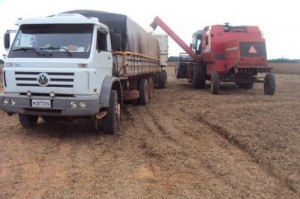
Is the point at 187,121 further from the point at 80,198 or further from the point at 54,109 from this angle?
the point at 80,198

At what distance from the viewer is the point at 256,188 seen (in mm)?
5504

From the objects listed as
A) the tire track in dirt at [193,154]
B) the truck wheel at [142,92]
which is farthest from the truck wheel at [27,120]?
the truck wheel at [142,92]

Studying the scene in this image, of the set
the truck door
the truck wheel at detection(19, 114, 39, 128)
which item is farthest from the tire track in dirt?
the truck wheel at detection(19, 114, 39, 128)

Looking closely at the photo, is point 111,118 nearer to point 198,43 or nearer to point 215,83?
point 215,83

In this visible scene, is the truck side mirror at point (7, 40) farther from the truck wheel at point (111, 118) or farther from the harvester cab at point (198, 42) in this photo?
the harvester cab at point (198, 42)

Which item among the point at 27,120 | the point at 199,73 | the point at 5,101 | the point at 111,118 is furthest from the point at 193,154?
the point at 199,73

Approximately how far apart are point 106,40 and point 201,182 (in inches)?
186

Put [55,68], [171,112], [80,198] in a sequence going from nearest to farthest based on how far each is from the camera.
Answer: [80,198]
[55,68]
[171,112]

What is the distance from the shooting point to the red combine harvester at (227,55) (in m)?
16.7

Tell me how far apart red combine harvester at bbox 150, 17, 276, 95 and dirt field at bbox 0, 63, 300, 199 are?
608 cm

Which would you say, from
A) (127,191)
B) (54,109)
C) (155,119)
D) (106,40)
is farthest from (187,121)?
(127,191)

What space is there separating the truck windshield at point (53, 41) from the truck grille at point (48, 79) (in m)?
0.42

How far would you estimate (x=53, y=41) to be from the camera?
336 inches

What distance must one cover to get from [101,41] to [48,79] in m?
1.57
